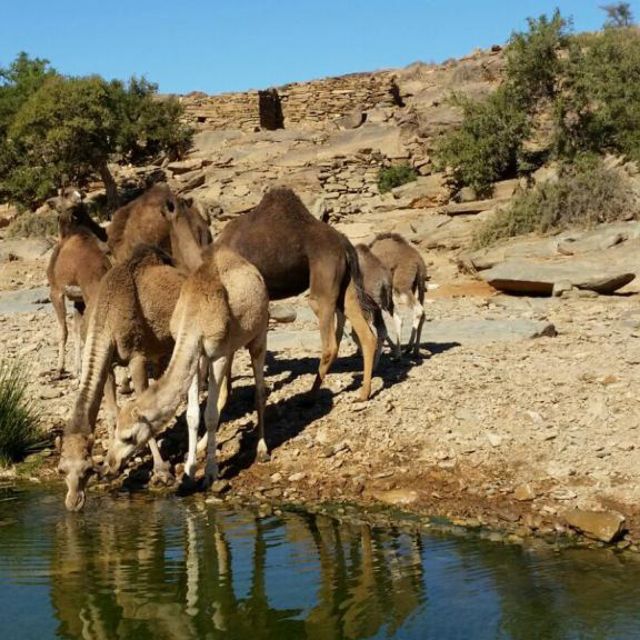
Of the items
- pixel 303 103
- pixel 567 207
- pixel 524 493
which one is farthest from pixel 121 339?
pixel 303 103

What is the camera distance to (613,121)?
89.0 ft

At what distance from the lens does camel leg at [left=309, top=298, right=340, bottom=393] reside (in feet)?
36.0

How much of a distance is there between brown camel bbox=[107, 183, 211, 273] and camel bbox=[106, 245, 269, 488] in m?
2.18

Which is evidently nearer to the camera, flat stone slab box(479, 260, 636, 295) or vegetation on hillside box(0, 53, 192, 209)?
flat stone slab box(479, 260, 636, 295)

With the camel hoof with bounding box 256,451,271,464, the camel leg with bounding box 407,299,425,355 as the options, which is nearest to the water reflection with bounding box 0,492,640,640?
the camel hoof with bounding box 256,451,271,464

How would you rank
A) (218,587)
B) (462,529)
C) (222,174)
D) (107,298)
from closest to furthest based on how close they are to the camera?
(218,587)
(462,529)
(107,298)
(222,174)

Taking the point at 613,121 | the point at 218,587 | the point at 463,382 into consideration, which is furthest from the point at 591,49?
the point at 218,587

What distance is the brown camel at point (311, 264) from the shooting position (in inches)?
435

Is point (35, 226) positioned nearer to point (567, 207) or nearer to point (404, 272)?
point (567, 207)

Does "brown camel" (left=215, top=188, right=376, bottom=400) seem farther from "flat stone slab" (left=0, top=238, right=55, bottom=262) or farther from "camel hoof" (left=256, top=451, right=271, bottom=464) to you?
"flat stone slab" (left=0, top=238, right=55, bottom=262)

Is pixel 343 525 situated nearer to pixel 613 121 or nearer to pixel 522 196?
pixel 522 196

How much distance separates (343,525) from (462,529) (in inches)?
37.8

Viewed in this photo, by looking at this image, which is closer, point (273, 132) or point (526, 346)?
point (526, 346)

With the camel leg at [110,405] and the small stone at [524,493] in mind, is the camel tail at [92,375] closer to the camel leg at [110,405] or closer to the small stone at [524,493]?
the camel leg at [110,405]
